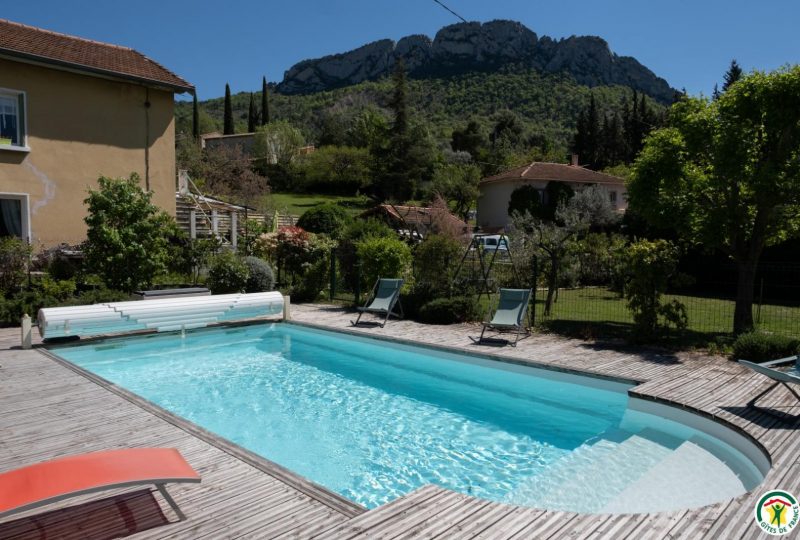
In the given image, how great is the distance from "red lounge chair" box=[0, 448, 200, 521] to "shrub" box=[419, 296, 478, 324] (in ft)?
30.7

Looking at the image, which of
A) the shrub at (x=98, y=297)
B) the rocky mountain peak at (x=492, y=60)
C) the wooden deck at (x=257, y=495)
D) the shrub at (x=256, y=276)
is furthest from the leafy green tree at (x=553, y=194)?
the rocky mountain peak at (x=492, y=60)

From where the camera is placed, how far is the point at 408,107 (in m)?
50.6

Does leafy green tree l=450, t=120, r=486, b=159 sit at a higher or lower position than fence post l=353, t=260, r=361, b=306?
higher

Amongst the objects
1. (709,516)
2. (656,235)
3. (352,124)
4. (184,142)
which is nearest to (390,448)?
(709,516)

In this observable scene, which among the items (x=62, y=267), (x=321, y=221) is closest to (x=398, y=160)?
(x=321, y=221)

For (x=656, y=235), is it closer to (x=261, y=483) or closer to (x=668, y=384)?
(x=668, y=384)

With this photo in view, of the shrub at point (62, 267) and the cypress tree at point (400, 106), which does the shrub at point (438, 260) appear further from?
the cypress tree at point (400, 106)

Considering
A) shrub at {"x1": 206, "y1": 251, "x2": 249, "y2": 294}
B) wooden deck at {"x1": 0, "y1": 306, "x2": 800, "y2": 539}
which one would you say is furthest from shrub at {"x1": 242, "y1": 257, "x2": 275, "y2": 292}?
wooden deck at {"x1": 0, "y1": 306, "x2": 800, "y2": 539}

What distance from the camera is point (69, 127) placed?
17.1 m

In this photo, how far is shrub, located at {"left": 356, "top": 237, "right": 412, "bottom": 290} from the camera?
14805mm

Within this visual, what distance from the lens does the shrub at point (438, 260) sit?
536 inches

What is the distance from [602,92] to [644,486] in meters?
94.1

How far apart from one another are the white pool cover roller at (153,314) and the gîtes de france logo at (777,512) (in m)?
10.6

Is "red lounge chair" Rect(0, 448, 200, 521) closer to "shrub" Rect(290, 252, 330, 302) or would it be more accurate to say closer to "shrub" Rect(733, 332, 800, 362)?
"shrub" Rect(733, 332, 800, 362)
